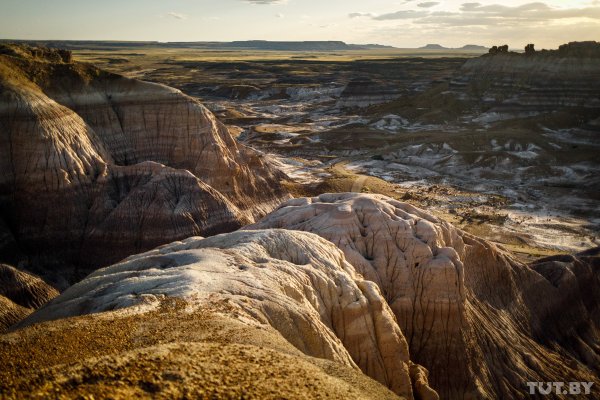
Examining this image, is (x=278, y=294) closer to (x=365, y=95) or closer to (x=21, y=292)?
(x=21, y=292)

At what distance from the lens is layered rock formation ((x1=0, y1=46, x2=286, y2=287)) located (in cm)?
2592

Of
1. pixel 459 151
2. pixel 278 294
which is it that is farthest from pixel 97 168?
pixel 459 151

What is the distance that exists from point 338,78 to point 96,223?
4857 inches

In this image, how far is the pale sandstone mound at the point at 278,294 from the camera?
1173 cm

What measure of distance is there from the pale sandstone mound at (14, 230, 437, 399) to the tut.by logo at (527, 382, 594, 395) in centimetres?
540

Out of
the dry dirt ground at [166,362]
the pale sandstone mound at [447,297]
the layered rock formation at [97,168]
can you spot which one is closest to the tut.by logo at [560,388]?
the pale sandstone mound at [447,297]

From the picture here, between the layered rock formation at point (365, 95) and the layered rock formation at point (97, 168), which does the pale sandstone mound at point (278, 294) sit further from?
the layered rock formation at point (365, 95)

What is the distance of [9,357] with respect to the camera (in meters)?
8.65

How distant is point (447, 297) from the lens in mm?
18250

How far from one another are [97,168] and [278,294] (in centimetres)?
1828

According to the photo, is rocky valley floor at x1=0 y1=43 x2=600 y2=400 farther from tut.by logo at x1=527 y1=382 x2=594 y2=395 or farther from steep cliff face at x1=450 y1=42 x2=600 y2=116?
steep cliff face at x1=450 y1=42 x2=600 y2=116

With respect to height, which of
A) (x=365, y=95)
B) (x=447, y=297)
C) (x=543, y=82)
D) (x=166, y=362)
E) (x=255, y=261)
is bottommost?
(x=447, y=297)

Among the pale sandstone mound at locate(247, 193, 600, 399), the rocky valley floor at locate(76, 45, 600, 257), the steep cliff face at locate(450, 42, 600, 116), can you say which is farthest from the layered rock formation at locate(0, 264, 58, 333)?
the steep cliff face at locate(450, 42, 600, 116)

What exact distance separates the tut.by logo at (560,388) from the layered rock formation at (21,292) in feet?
55.1
